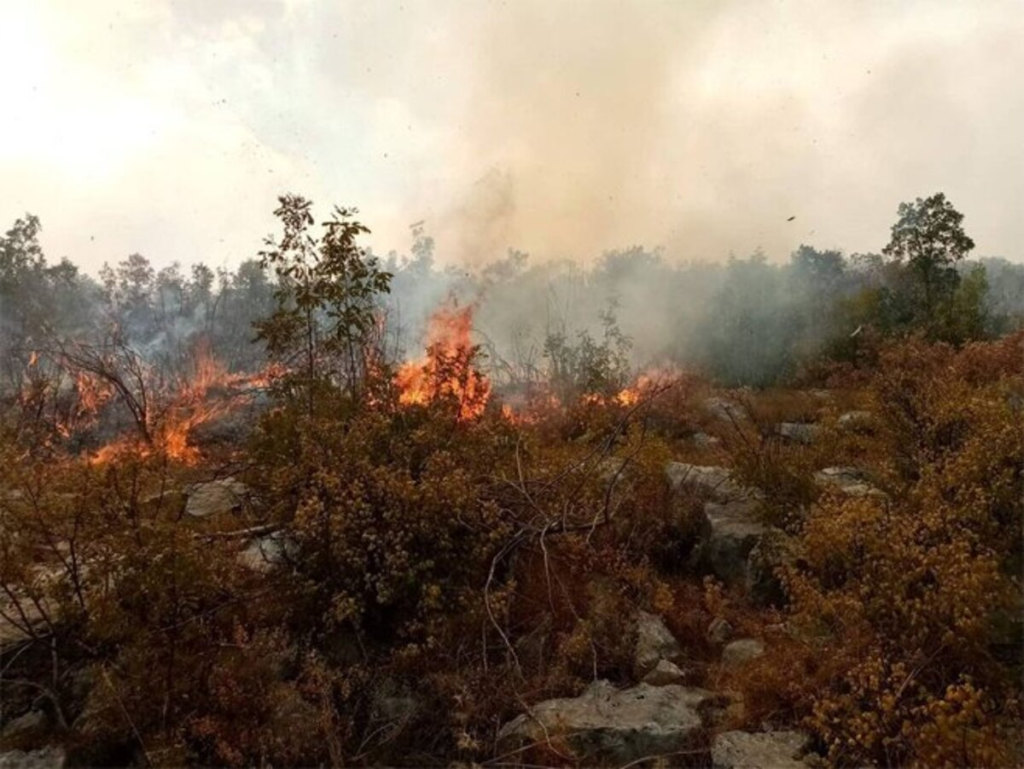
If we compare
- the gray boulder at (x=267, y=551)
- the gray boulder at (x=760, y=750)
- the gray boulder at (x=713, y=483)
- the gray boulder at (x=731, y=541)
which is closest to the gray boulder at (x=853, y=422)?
the gray boulder at (x=713, y=483)

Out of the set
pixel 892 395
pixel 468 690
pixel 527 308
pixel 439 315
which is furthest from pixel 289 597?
pixel 527 308

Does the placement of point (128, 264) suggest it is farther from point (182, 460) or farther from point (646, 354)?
point (182, 460)

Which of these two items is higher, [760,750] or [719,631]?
[719,631]

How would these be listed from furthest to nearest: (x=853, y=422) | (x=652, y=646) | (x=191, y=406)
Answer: (x=191, y=406)
(x=853, y=422)
(x=652, y=646)

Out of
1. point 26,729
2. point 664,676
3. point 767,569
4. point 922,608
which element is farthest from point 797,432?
point 26,729

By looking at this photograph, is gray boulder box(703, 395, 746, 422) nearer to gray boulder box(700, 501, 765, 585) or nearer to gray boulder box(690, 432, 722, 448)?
gray boulder box(690, 432, 722, 448)

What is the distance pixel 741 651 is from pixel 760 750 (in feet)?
4.63

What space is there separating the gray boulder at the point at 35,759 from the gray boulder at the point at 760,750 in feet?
14.5

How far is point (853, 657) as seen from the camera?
197 inches

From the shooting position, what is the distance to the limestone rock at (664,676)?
19.4 feet

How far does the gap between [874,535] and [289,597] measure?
469cm

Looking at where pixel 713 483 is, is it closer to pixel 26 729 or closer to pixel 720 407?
pixel 26 729

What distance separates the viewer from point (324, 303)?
31.2 feet

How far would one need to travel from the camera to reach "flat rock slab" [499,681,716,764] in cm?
511
